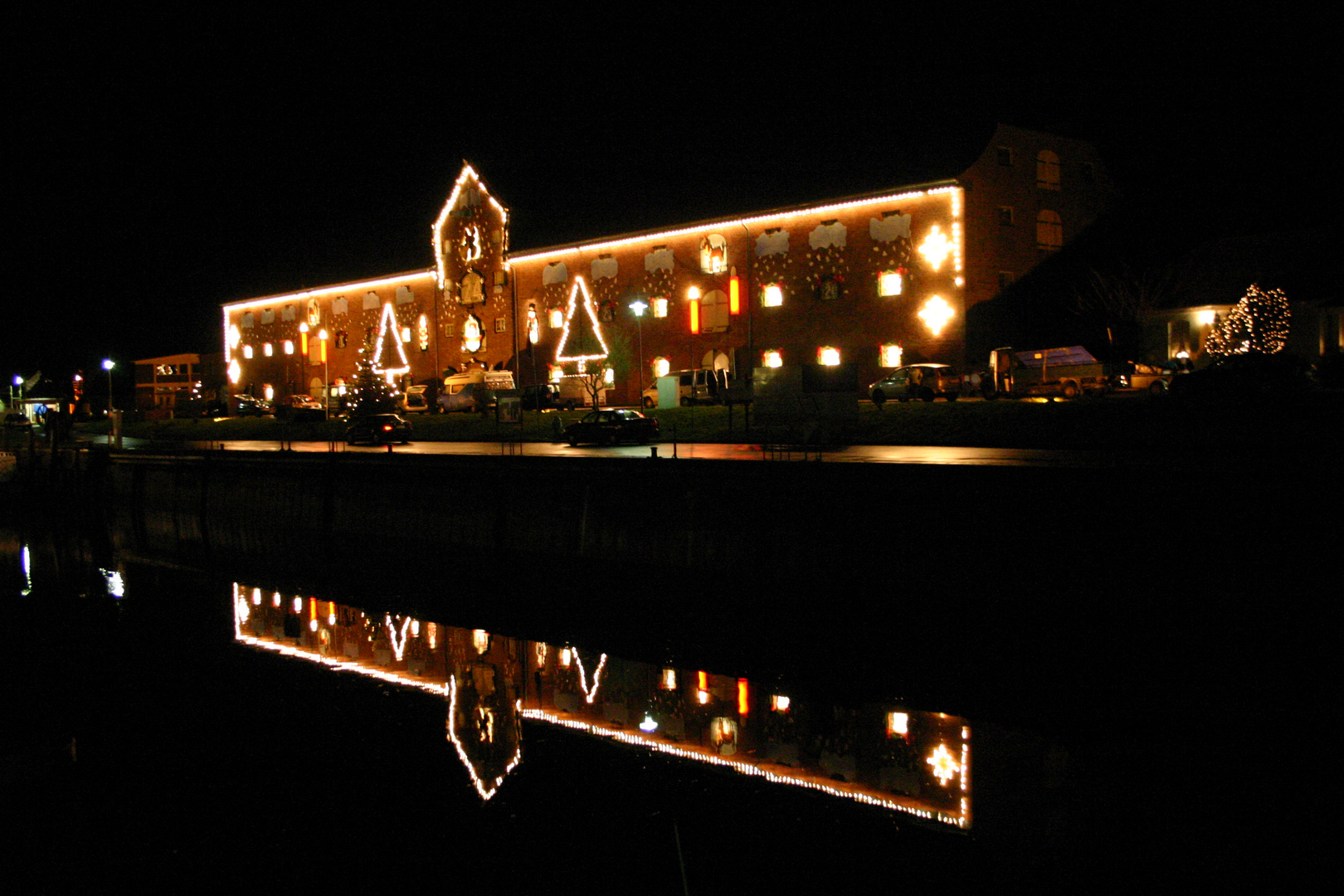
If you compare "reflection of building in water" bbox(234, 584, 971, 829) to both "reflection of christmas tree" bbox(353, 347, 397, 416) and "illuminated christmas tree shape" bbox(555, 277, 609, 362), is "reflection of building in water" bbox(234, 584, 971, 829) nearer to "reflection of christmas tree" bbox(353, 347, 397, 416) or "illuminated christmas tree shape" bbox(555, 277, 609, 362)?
"reflection of christmas tree" bbox(353, 347, 397, 416)

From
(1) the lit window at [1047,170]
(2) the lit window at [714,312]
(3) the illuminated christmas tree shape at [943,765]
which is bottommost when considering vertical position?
(3) the illuminated christmas tree shape at [943,765]

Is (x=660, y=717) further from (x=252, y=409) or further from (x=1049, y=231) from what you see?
(x=252, y=409)

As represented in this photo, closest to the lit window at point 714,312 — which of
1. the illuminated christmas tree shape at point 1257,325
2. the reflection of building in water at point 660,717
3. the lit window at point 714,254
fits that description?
the lit window at point 714,254

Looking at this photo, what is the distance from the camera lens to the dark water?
9.49 meters

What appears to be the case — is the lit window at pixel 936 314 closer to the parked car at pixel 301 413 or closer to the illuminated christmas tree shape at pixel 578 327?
the illuminated christmas tree shape at pixel 578 327

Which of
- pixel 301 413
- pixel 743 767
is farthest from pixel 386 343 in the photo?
pixel 743 767

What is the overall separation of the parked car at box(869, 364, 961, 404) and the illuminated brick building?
1709mm

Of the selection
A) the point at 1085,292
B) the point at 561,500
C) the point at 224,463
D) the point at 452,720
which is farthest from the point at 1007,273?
the point at 452,720

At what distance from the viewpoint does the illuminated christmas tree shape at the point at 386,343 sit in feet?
211

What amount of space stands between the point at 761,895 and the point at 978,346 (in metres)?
37.2

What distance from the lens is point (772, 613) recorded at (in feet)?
59.7

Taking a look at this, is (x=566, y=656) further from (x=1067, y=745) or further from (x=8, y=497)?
(x=8, y=497)

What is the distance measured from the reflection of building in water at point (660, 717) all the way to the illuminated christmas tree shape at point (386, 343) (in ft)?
155

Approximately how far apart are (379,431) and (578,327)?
18.6m
